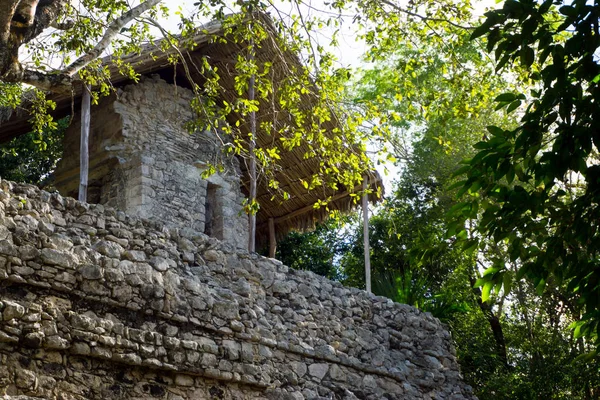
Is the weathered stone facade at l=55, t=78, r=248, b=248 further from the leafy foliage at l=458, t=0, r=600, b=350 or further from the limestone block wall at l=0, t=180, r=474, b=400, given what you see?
the leafy foliage at l=458, t=0, r=600, b=350

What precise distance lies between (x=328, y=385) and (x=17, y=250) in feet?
12.8

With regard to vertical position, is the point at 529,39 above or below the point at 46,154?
below

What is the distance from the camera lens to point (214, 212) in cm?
1329

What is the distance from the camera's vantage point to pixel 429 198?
18.2 m

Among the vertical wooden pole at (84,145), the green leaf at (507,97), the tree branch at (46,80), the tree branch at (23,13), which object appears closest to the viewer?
the green leaf at (507,97)

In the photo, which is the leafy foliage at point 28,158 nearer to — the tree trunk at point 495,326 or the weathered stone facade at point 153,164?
the weathered stone facade at point 153,164

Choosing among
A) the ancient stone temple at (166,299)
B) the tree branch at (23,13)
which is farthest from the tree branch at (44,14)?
the ancient stone temple at (166,299)

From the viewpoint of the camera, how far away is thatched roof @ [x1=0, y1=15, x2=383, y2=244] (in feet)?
38.1

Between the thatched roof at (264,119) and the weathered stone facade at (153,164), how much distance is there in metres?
0.38

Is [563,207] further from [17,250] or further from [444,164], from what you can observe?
[444,164]

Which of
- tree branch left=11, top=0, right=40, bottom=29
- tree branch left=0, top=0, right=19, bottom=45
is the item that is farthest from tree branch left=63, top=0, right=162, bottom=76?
tree branch left=0, top=0, right=19, bottom=45

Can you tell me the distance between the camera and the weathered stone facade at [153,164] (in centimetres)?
1212

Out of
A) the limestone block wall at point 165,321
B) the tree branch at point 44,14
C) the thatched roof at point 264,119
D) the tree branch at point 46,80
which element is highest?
the thatched roof at point 264,119

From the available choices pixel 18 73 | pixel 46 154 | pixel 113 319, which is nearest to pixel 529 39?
pixel 18 73
